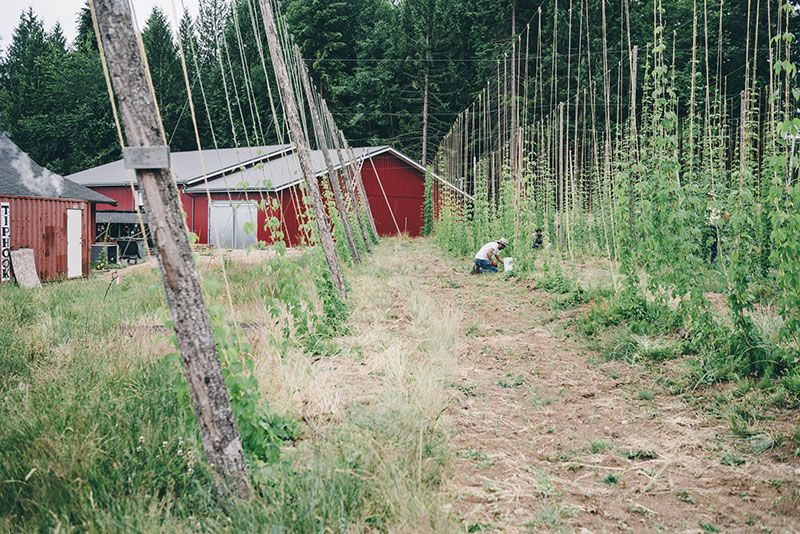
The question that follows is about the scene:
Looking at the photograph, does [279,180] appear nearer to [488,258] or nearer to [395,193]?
[395,193]

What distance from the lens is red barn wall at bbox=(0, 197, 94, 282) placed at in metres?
16.0

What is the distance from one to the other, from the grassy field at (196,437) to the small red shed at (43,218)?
10822 millimetres

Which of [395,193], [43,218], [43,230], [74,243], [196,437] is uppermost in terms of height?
[395,193]

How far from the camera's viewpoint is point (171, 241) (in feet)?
9.49

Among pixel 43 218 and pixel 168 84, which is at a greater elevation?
pixel 168 84

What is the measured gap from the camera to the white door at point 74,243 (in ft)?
58.7

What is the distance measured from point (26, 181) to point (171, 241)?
17.0 meters

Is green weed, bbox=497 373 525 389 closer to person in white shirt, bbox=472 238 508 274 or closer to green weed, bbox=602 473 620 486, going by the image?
green weed, bbox=602 473 620 486

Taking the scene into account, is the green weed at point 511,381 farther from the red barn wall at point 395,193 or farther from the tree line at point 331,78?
the tree line at point 331,78

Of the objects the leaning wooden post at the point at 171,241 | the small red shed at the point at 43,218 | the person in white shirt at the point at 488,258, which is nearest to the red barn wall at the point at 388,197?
the small red shed at the point at 43,218

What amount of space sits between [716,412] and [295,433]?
323 cm

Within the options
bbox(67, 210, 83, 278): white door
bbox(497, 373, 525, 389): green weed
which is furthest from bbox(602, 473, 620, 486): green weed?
bbox(67, 210, 83, 278): white door

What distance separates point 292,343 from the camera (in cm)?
612

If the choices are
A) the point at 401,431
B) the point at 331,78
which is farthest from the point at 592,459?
the point at 331,78
